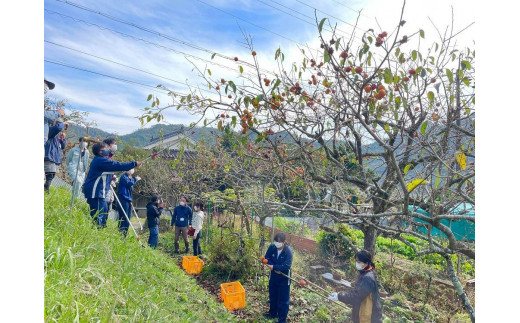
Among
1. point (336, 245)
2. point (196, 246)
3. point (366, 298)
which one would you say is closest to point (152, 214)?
point (196, 246)

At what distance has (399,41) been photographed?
4.29ft

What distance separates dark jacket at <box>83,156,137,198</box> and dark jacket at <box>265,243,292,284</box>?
4.27 feet

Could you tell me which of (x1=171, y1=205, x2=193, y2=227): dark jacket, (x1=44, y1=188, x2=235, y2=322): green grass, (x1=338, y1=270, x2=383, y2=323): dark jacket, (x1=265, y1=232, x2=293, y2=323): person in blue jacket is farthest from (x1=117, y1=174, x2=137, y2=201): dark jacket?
(x1=338, y1=270, x2=383, y2=323): dark jacket

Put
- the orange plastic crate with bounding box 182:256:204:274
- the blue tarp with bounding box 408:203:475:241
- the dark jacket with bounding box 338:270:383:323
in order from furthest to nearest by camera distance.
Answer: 1. the orange plastic crate with bounding box 182:256:204:274
2. the dark jacket with bounding box 338:270:383:323
3. the blue tarp with bounding box 408:203:475:241

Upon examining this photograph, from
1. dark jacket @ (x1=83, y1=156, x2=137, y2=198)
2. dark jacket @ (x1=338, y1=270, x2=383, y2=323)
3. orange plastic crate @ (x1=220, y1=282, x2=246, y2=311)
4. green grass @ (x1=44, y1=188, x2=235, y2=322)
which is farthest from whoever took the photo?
orange plastic crate @ (x1=220, y1=282, x2=246, y2=311)

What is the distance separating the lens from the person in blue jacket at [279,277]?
2498 millimetres

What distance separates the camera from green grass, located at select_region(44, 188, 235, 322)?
1.12 meters

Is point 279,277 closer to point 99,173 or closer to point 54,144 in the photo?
point 99,173

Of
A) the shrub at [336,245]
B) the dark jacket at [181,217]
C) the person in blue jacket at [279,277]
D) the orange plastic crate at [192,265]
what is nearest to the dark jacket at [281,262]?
the person in blue jacket at [279,277]

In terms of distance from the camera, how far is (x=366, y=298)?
169 centimetres

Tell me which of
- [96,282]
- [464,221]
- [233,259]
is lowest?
[233,259]

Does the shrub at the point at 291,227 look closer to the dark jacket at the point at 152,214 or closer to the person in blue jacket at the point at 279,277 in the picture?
the person in blue jacket at the point at 279,277

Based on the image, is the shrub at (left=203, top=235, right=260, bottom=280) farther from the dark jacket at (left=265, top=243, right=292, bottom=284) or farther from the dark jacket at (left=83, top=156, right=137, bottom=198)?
the dark jacket at (left=83, top=156, right=137, bottom=198)

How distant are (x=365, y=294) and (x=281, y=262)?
0.93m
